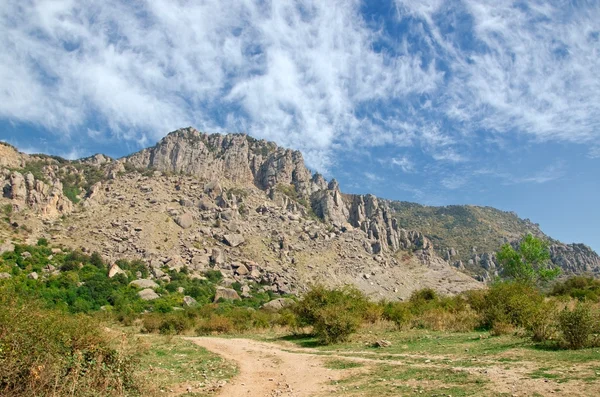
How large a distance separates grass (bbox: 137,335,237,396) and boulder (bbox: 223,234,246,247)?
70174 mm

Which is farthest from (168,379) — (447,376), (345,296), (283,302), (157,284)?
(157,284)

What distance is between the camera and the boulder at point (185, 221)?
91.0 metres

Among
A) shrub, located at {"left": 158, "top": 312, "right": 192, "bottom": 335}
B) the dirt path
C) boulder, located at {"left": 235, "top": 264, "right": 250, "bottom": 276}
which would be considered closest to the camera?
the dirt path

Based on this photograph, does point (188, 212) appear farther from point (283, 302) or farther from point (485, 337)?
point (485, 337)

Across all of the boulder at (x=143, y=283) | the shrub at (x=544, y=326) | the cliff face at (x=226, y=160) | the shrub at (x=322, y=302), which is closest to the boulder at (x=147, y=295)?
the boulder at (x=143, y=283)

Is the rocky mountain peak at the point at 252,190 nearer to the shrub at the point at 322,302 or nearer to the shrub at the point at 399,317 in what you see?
the shrub at the point at 399,317

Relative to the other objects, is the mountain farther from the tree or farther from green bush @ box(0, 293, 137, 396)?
green bush @ box(0, 293, 137, 396)

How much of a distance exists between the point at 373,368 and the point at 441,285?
96.9 m

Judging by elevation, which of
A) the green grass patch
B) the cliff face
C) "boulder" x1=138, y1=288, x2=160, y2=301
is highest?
the cliff face

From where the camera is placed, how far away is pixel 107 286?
60.2m

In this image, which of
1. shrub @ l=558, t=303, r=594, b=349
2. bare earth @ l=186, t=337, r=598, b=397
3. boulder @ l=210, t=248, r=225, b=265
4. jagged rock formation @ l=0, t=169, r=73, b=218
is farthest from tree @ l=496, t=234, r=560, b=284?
jagged rock formation @ l=0, t=169, r=73, b=218

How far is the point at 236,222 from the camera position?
322 ft

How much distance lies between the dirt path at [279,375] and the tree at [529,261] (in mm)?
42552

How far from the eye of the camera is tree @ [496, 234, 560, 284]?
50.1 meters
